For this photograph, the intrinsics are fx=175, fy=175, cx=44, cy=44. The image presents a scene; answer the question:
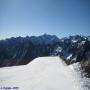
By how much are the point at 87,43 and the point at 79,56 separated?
17847 mm

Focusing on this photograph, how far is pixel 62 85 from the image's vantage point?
249 inches

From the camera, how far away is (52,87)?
5988mm

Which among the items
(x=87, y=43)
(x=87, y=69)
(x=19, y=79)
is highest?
(x=19, y=79)

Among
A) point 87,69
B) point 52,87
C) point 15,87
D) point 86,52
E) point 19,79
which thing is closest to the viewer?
point 15,87

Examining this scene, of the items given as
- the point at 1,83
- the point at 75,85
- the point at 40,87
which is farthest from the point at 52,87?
the point at 1,83

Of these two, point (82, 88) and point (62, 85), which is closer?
point (82, 88)

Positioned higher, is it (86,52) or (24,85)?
(24,85)

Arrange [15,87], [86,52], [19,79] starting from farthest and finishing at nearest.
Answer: [86,52], [19,79], [15,87]

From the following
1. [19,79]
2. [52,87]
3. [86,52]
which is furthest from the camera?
[86,52]

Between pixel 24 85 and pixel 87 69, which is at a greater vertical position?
pixel 24 85

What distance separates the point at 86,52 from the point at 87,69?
17616 cm

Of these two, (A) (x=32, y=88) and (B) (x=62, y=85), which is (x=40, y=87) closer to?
(A) (x=32, y=88)

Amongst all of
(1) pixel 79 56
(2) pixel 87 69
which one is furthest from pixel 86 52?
(2) pixel 87 69

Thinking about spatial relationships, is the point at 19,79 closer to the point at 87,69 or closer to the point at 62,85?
the point at 62,85
